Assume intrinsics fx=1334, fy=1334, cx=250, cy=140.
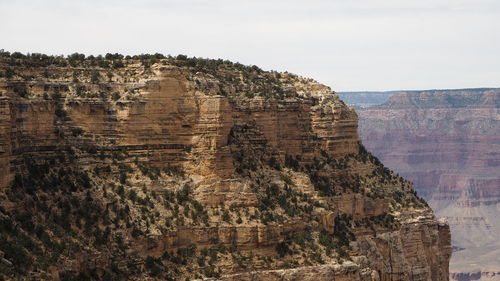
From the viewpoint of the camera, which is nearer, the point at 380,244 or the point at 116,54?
the point at 116,54

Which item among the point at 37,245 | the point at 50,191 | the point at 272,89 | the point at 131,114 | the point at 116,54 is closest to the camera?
the point at 37,245

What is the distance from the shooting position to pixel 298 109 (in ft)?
290

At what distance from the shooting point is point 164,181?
7588cm

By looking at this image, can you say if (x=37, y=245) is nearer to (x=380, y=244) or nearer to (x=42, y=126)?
(x=42, y=126)

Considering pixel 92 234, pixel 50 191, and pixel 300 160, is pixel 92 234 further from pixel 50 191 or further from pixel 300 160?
pixel 300 160

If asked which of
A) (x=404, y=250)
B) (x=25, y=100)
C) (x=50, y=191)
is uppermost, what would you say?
(x=25, y=100)

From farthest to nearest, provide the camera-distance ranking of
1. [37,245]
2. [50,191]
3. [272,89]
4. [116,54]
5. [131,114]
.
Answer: [272,89]
[116,54]
[131,114]
[50,191]
[37,245]

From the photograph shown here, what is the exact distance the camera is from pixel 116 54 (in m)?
82.3

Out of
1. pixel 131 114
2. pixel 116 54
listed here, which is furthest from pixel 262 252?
pixel 116 54

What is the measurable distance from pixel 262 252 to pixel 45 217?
13741 mm

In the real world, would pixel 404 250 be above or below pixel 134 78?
below

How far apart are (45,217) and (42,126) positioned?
5.86 metres

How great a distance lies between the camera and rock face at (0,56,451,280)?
227 ft

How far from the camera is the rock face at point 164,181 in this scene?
227 feet
